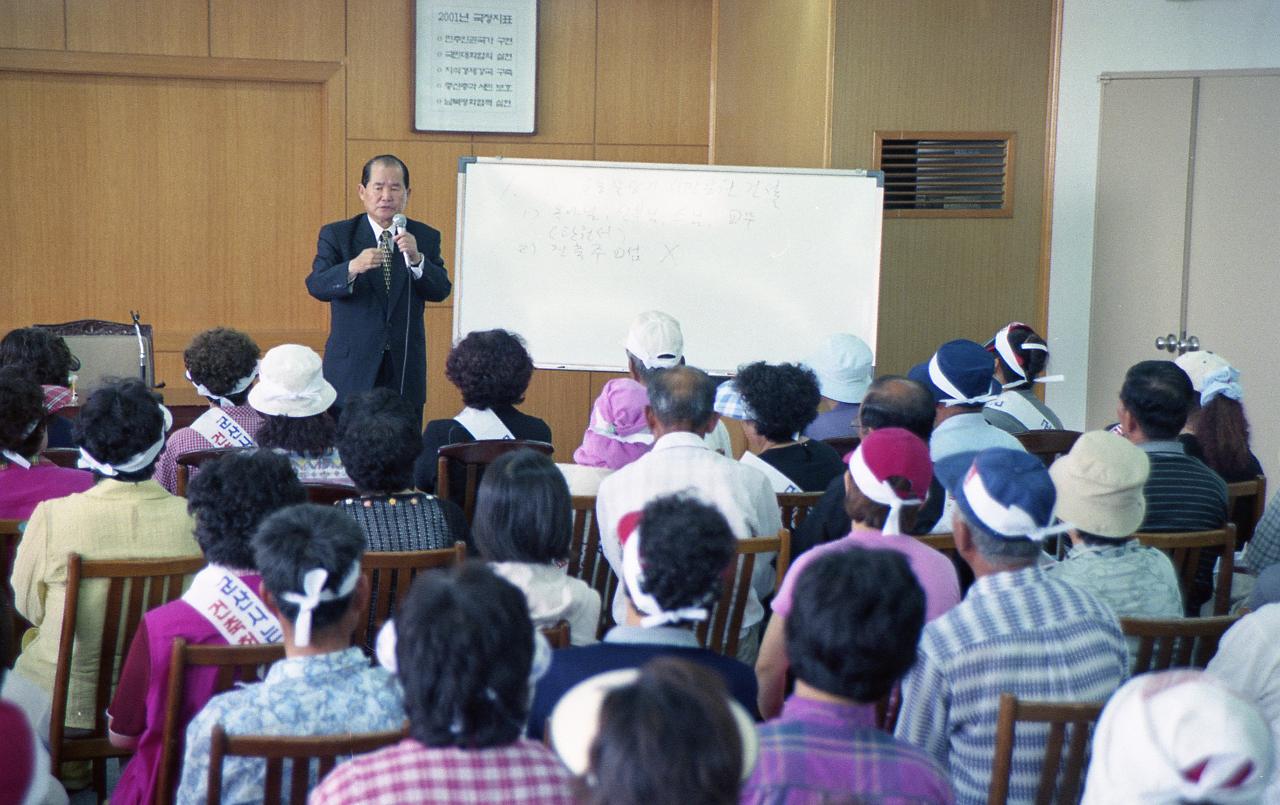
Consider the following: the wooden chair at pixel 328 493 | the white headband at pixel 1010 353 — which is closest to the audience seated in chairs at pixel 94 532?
the wooden chair at pixel 328 493

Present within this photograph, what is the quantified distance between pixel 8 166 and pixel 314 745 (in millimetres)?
5090

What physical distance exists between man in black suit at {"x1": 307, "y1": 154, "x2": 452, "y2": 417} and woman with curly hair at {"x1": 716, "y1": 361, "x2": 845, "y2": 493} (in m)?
1.66

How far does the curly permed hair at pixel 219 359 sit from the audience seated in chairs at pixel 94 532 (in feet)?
2.83

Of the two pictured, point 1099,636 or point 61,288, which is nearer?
point 1099,636

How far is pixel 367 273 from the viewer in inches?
174

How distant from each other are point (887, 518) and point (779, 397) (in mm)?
835

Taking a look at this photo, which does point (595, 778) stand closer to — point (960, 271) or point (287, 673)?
point (287, 673)


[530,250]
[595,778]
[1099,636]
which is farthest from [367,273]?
[595,778]

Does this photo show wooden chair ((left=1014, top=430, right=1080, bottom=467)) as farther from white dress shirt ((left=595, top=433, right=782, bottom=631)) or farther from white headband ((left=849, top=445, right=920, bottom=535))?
white headband ((left=849, top=445, right=920, bottom=535))

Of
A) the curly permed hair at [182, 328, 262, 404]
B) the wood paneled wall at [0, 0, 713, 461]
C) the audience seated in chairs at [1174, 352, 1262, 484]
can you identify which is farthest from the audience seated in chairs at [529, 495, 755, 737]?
the wood paneled wall at [0, 0, 713, 461]

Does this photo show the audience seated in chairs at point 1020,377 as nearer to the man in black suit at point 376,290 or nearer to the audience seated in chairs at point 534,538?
the man in black suit at point 376,290

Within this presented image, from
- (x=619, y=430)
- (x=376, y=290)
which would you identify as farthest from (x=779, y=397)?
(x=376, y=290)

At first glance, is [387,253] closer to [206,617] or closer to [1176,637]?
[206,617]

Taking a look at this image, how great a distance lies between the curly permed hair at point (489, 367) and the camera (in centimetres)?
332
